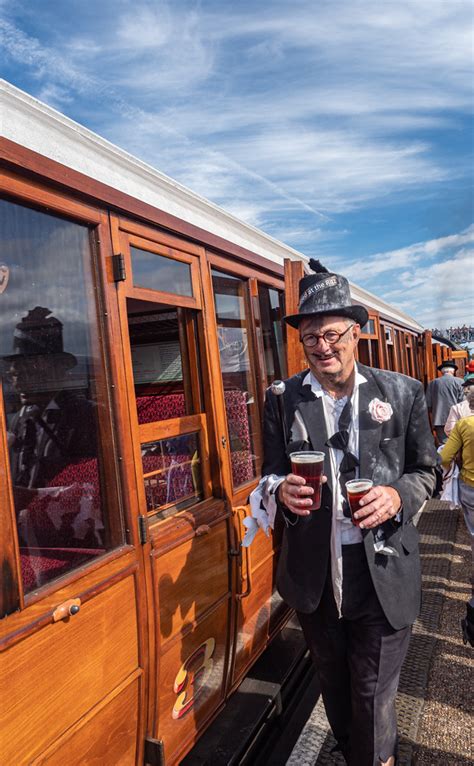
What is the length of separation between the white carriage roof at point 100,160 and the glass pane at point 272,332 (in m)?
0.38

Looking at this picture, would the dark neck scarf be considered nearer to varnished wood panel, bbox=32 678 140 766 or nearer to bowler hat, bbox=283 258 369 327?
bowler hat, bbox=283 258 369 327

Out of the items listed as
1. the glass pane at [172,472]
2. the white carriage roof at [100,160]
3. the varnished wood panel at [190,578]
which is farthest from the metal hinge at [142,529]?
the white carriage roof at [100,160]

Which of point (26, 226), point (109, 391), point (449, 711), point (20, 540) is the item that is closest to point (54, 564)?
point (20, 540)

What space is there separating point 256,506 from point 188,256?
115cm

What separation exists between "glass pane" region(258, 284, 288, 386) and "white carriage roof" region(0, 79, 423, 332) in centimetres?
38

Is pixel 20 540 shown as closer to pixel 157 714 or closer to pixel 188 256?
pixel 157 714

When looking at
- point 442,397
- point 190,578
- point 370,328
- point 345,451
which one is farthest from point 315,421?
point 442,397

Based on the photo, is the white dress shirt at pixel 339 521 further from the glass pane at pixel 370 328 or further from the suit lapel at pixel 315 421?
the glass pane at pixel 370 328

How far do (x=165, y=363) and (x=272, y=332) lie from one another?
95 centimetres

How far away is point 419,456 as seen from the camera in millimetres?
2285

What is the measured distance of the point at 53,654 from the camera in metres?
1.72

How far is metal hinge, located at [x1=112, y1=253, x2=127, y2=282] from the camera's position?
213cm

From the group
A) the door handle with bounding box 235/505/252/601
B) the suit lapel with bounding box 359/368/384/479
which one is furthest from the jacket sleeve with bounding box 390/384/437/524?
the door handle with bounding box 235/505/252/601

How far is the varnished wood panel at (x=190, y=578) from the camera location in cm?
228
